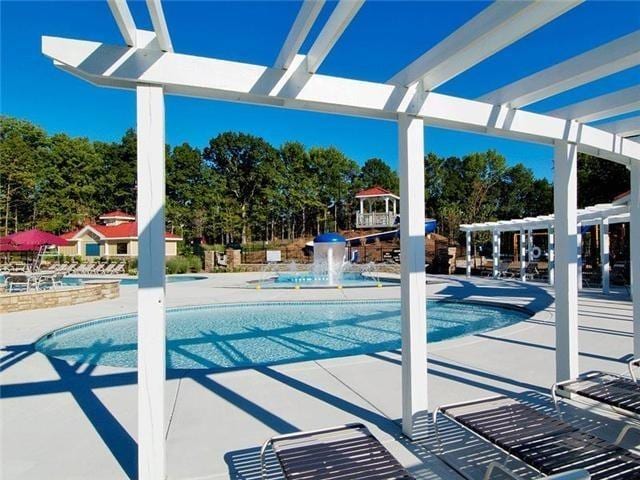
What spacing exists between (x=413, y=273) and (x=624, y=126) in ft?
9.99

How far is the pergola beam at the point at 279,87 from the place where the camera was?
2.43 m

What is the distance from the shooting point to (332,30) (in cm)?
231

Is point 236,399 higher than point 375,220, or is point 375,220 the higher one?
point 375,220

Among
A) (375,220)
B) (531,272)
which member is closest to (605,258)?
(531,272)

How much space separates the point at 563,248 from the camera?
4.00 metres

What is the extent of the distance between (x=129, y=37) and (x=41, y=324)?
839 cm

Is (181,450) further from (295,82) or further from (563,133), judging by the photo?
(563,133)

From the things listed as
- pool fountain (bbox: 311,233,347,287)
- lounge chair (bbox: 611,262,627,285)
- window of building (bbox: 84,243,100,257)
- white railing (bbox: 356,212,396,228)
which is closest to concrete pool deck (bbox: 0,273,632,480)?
lounge chair (bbox: 611,262,627,285)

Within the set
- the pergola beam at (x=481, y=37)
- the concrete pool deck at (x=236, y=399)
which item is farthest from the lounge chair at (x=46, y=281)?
the pergola beam at (x=481, y=37)

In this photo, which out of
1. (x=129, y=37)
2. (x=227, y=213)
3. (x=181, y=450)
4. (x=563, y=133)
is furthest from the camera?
(x=227, y=213)

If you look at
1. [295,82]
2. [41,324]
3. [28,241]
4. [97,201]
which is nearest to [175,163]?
[97,201]

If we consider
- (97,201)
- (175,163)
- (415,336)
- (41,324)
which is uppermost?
(175,163)

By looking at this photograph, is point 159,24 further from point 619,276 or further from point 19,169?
point 19,169

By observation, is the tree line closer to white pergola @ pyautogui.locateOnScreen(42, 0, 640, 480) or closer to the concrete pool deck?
the concrete pool deck
